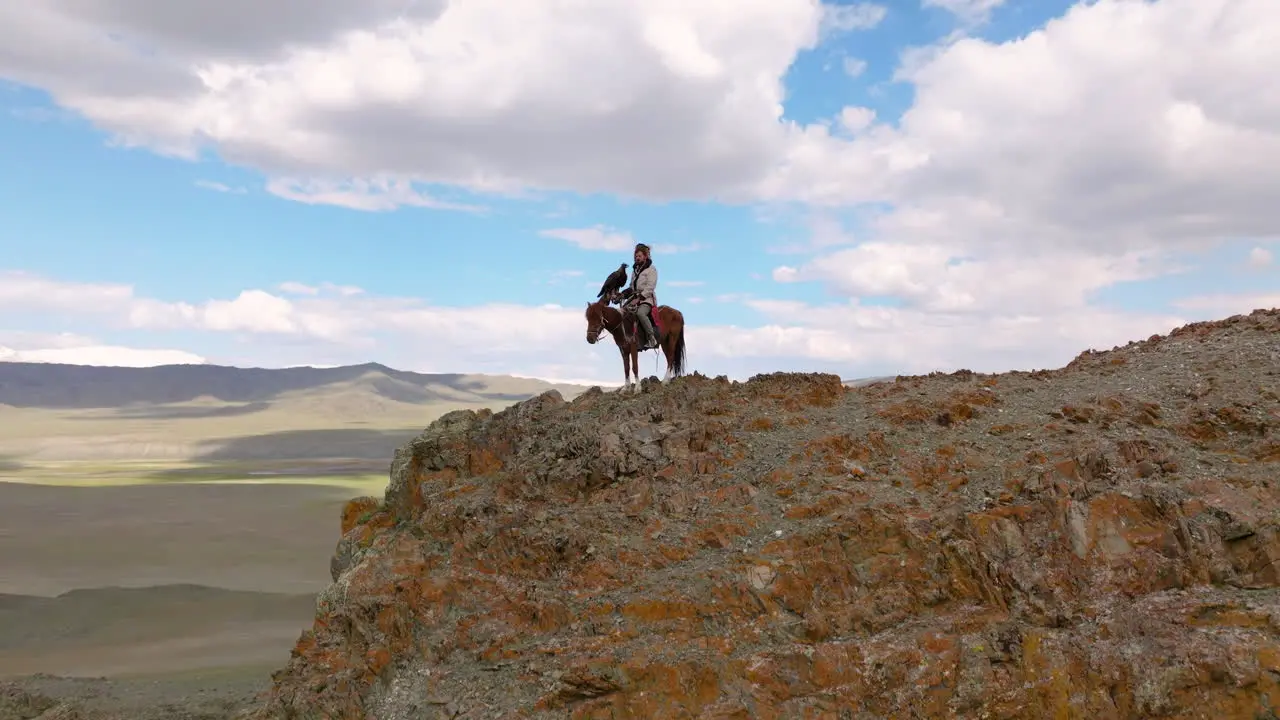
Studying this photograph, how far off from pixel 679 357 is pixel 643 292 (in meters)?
2.06

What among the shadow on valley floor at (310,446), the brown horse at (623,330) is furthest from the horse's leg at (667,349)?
the shadow on valley floor at (310,446)

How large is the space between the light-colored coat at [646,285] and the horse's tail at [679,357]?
1399mm

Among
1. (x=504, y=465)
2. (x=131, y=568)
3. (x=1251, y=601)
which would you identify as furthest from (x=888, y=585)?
(x=131, y=568)

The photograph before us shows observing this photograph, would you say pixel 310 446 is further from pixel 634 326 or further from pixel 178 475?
pixel 634 326

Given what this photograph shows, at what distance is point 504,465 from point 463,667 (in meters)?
4.50

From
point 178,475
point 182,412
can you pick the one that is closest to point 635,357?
point 178,475

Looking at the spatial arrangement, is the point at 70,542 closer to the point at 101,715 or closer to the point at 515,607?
the point at 101,715

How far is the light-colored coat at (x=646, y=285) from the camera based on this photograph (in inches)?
715

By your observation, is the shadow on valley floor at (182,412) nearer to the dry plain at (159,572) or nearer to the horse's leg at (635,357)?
the dry plain at (159,572)

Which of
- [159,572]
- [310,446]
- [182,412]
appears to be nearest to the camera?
[159,572]

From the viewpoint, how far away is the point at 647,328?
1830 cm

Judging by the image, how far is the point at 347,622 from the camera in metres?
11.6

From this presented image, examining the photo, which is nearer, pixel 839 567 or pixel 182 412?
pixel 839 567

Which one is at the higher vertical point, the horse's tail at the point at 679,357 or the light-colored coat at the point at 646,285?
the light-colored coat at the point at 646,285
